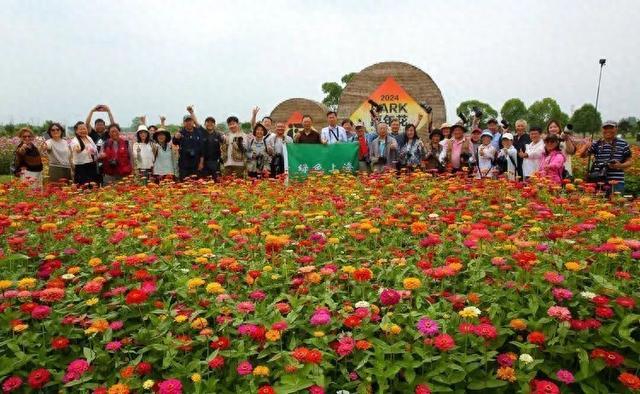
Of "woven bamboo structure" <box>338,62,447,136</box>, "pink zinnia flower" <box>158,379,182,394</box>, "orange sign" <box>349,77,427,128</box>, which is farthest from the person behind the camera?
"orange sign" <box>349,77,427,128</box>

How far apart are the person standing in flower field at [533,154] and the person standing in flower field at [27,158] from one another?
7.14m

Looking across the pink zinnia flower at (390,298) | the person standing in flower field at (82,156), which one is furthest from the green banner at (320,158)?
the pink zinnia flower at (390,298)

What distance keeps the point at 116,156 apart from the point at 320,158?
11.1 feet

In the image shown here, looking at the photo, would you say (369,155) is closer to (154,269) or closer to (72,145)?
(72,145)

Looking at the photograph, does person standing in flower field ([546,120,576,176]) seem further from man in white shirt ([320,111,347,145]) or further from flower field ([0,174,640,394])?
man in white shirt ([320,111,347,145])

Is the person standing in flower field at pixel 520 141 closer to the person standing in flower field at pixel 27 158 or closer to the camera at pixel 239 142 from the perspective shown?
the camera at pixel 239 142

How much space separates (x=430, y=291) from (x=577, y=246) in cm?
96

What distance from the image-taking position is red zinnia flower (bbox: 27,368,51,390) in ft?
7.11

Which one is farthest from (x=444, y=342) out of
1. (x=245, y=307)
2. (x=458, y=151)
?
(x=458, y=151)

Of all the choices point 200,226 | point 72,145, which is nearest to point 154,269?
point 200,226

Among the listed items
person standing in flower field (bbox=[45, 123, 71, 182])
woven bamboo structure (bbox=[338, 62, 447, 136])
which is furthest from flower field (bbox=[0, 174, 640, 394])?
woven bamboo structure (bbox=[338, 62, 447, 136])

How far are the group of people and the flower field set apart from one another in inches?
159

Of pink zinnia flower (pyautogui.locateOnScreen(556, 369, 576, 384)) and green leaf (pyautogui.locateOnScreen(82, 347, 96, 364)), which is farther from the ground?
pink zinnia flower (pyautogui.locateOnScreen(556, 369, 576, 384))

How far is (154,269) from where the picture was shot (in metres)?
3.05
